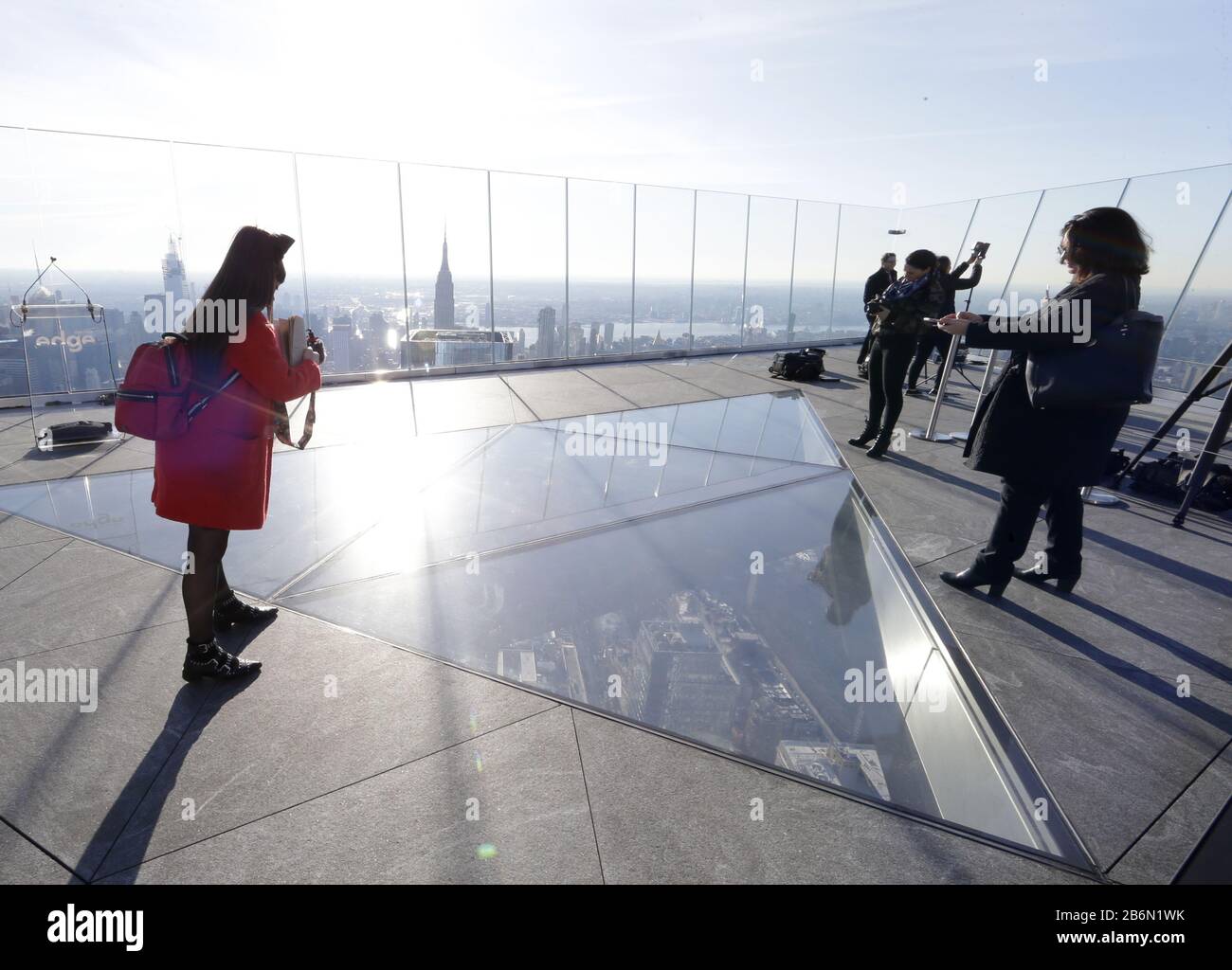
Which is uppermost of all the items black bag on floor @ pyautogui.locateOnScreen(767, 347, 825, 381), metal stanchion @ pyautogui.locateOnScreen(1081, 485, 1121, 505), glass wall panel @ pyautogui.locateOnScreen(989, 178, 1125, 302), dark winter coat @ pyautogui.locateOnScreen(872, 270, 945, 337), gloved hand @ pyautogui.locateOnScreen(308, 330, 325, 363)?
glass wall panel @ pyautogui.locateOnScreen(989, 178, 1125, 302)

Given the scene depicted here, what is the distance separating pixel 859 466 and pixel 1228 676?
2746mm

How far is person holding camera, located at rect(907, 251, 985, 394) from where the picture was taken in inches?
221

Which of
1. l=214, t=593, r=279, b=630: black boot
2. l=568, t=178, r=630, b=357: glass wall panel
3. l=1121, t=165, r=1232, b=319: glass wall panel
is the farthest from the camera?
l=568, t=178, r=630, b=357: glass wall panel

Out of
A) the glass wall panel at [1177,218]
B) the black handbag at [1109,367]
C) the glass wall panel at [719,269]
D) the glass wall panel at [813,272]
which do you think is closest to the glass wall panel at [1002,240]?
the glass wall panel at [1177,218]

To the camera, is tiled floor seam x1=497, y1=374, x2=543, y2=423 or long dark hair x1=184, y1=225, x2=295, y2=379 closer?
long dark hair x1=184, y1=225, x2=295, y2=379

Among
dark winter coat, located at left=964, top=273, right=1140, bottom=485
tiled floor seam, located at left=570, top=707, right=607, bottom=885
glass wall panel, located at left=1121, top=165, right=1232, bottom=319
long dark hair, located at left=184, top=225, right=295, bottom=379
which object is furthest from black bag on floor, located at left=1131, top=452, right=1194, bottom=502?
long dark hair, located at left=184, top=225, right=295, bottom=379

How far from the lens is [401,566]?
117 inches

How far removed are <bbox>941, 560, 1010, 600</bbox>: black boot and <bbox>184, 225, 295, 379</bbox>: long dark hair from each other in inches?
124

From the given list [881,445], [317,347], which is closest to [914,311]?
[881,445]

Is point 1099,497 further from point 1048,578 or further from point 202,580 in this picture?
point 202,580

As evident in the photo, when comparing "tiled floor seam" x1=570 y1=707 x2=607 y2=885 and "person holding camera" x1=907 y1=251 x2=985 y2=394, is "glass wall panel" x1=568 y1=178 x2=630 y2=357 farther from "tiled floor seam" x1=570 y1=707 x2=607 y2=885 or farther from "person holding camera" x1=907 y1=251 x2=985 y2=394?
"tiled floor seam" x1=570 y1=707 x2=607 y2=885

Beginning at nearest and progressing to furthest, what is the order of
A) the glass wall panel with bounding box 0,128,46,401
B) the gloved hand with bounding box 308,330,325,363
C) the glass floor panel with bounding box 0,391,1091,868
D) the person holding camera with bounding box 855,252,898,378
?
the glass floor panel with bounding box 0,391,1091,868 < the gloved hand with bounding box 308,330,325,363 < the glass wall panel with bounding box 0,128,46,401 < the person holding camera with bounding box 855,252,898,378
